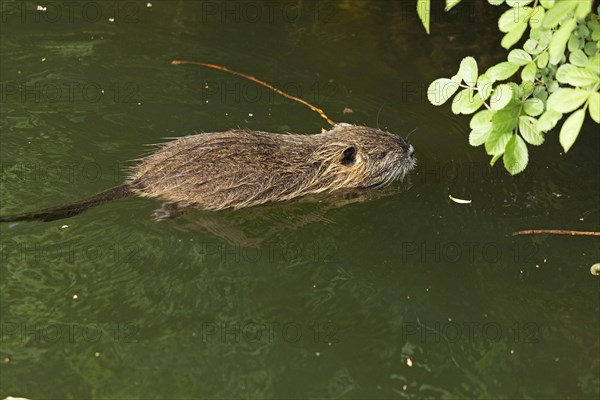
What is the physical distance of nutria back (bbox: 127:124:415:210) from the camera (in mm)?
4816

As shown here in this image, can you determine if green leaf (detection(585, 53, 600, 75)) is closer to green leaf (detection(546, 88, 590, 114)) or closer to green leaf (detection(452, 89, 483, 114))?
green leaf (detection(546, 88, 590, 114))

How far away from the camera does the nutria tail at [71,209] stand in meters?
4.59

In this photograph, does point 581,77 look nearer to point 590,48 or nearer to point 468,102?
point 468,102

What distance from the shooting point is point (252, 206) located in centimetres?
507

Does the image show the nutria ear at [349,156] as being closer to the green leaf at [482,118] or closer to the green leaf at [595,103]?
the green leaf at [482,118]

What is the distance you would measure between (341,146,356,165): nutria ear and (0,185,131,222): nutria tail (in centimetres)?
139

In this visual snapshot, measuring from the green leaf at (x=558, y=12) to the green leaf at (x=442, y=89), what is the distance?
1.69 feet

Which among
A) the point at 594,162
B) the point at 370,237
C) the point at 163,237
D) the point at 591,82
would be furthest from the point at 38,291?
the point at 594,162

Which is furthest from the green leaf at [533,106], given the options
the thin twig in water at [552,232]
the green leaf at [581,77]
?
the thin twig in water at [552,232]

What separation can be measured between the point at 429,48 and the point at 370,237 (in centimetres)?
272

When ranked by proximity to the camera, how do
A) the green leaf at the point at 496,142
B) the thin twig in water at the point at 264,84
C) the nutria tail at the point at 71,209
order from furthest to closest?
the thin twig in water at the point at 264,84
the nutria tail at the point at 71,209
the green leaf at the point at 496,142

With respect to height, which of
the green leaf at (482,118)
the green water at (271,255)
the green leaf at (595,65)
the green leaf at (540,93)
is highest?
the green leaf at (595,65)

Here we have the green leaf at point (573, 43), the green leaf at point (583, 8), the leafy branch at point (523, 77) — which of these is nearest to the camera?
the green leaf at point (583, 8)

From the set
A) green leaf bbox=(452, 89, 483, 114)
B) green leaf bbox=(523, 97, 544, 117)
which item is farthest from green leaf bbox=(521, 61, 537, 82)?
green leaf bbox=(452, 89, 483, 114)
